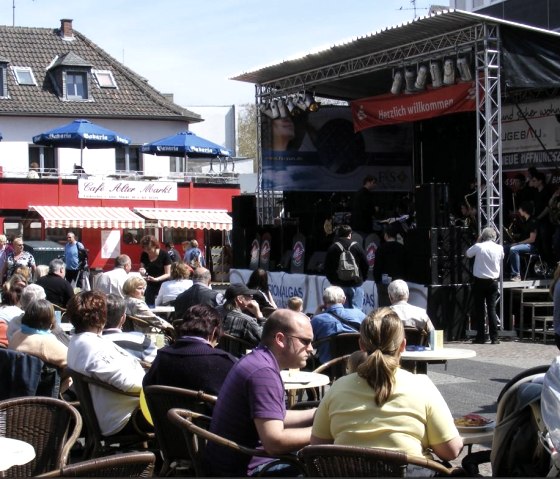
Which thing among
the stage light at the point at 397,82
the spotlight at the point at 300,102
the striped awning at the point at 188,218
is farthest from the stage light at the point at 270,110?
the striped awning at the point at 188,218

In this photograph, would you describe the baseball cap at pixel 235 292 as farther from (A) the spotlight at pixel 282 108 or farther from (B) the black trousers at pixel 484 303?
(A) the spotlight at pixel 282 108

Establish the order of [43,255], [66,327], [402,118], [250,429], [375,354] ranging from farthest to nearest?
[43,255] → [402,118] → [66,327] → [250,429] → [375,354]

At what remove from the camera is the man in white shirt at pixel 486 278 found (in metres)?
13.8

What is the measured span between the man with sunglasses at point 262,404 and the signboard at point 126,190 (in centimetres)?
2923

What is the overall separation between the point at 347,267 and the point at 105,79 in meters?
30.7

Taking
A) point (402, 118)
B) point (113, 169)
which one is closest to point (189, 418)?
point (402, 118)

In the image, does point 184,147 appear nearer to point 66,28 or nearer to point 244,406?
point 66,28

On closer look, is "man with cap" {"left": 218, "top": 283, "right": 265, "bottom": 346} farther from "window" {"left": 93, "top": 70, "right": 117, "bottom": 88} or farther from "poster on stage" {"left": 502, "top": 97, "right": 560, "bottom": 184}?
"window" {"left": 93, "top": 70, "right": 117, "bottom": 88}

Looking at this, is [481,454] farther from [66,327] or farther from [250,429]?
[66,327]

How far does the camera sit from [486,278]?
13.9 m

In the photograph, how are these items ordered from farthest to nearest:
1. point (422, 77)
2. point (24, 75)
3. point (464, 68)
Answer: point (24, 75)
point (422, 77)
point (464, 68)

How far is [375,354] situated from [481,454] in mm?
904

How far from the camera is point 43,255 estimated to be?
91.6ft

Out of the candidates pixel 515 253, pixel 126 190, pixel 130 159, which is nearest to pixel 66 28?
pixel 130 159
